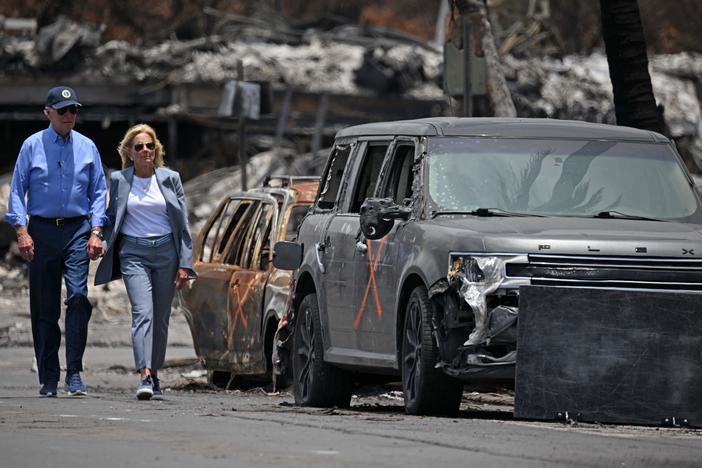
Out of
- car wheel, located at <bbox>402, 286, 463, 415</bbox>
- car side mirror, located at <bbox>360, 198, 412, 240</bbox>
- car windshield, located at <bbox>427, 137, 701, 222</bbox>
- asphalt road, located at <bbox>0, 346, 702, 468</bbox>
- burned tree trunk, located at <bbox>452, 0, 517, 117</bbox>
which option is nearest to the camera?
asphalt road, located at <bbox>0, 346, 702, 468</bbox>

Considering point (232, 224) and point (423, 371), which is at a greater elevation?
point (232, 224)

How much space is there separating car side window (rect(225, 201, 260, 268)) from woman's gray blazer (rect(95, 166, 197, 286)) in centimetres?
210

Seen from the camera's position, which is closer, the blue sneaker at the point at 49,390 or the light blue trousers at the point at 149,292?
the light blue trousers at the point at 149,292

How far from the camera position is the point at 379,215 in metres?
11.7

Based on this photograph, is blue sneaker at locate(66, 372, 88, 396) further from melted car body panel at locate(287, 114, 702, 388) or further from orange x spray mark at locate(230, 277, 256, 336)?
orange x spray mark at locate(230, 277, 256, 336)

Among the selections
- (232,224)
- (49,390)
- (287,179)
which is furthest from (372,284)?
(232,224)

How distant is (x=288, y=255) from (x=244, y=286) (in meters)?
1.94

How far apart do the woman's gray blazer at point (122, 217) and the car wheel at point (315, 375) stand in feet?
2.91

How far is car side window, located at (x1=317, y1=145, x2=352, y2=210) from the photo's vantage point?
13.4 meters

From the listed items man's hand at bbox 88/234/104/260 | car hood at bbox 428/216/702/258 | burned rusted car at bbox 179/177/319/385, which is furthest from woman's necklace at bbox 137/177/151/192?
car hood at bbox 428/216/702/258

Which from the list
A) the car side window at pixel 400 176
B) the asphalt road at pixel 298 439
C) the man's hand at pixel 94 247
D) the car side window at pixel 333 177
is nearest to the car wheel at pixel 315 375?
the asphalt road at pixel 298 439

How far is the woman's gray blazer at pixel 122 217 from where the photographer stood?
1334cm

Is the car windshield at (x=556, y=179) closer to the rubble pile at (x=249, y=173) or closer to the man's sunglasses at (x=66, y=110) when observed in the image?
the man's sunglasses at (x=66, y=110)

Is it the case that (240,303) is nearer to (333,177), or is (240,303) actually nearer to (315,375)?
(333,177)
